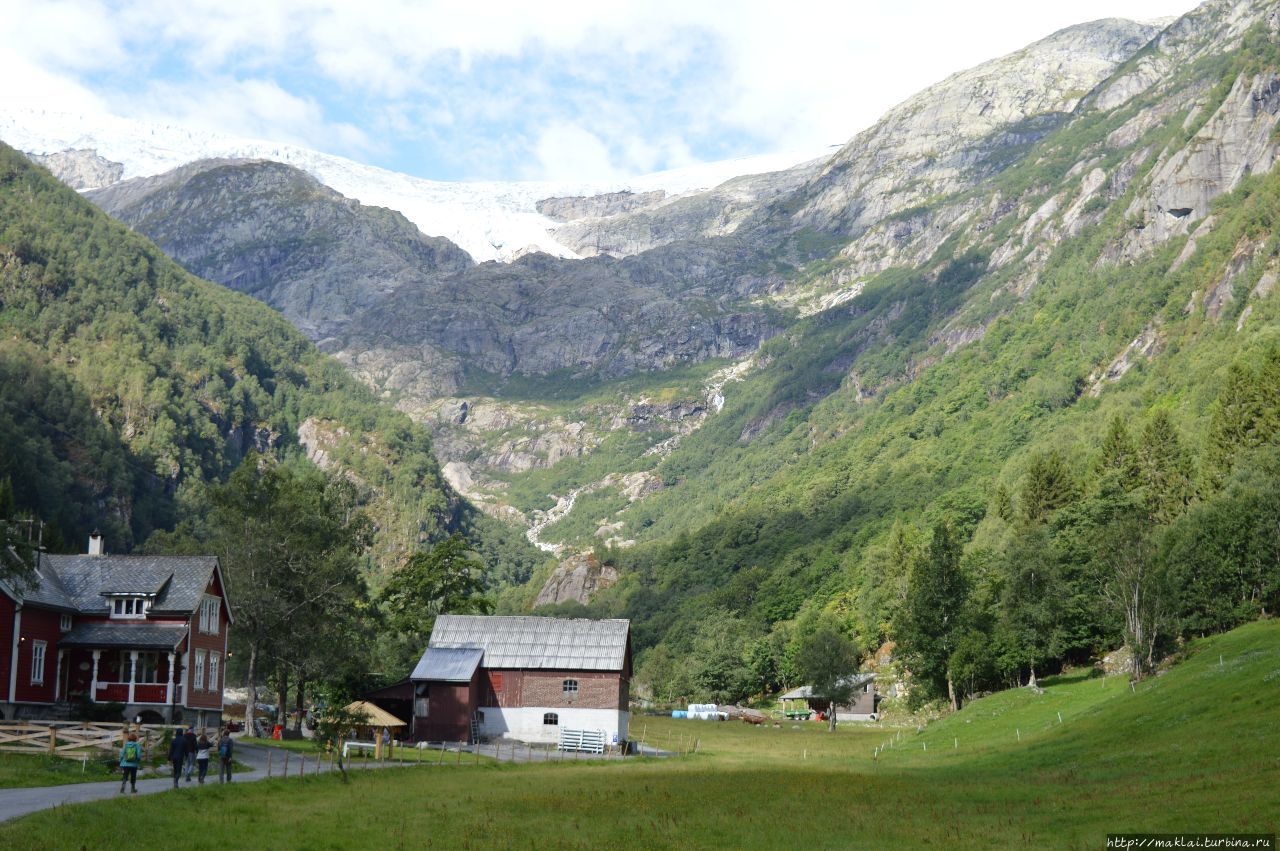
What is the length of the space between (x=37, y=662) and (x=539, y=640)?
119ft

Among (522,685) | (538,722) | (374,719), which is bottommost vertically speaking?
(538,722)

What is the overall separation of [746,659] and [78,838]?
146773 mm

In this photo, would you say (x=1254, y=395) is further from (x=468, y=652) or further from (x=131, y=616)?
(x=131, y=616)

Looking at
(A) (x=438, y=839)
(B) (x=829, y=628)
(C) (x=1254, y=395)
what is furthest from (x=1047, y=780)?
(B) (x=829, y=628)

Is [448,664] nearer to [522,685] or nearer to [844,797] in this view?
[522,685]

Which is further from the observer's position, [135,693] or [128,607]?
[128,607]

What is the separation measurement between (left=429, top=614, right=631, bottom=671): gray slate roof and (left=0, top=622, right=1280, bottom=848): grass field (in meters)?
18.0

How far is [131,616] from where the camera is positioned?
72.1 metres

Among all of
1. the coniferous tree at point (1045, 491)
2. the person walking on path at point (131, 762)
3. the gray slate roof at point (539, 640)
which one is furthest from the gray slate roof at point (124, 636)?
the coniferous tree at point (1045, 491)

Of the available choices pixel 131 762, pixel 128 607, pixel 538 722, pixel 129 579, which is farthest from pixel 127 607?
pixel 131 762

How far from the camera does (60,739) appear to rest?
52.6 metres

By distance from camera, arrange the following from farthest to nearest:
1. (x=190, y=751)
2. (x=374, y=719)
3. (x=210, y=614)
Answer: (x=374, y=719) < (x=210, y=614) < (x=190, y=751)

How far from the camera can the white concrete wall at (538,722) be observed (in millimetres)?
89750

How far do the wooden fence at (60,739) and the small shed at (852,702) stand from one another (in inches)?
3902
